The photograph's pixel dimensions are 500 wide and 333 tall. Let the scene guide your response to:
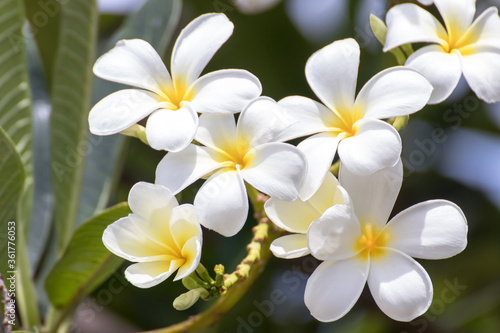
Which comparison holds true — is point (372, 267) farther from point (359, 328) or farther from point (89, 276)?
point (359, 328)

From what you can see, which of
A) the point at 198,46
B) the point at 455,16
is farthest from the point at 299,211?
the point at 455,16

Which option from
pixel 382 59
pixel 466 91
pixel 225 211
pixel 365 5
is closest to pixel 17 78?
pixel 225 211

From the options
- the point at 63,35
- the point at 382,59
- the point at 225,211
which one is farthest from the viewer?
the point at 382,59

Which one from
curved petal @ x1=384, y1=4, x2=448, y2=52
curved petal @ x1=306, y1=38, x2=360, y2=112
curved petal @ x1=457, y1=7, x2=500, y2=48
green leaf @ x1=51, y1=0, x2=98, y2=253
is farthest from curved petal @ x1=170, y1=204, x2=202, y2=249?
green leaf @ x1=51, y1=0, x2=98, y2=253

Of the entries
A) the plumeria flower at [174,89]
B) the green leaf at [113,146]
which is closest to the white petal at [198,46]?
the plumeria flower at [174,89]

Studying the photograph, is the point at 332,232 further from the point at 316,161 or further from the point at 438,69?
the point at 438,69

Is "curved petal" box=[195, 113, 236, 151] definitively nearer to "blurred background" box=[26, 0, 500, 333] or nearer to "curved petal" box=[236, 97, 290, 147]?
"curved petal" box=[236, 97, 290, 147]

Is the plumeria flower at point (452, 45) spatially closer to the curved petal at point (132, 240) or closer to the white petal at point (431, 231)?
the white petal at point (431, 231)
